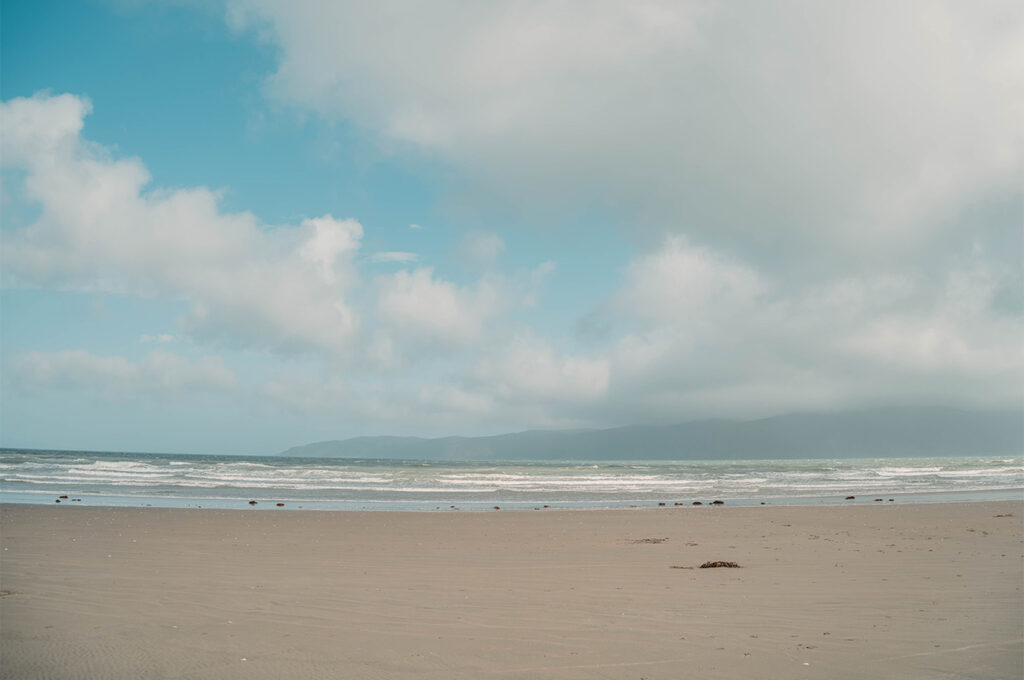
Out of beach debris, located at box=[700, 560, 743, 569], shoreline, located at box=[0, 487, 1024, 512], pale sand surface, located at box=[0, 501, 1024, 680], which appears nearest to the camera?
pale sand surface, located at box=[0, 501, 1024, 680]

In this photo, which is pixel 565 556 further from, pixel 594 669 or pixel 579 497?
pixel 579 497

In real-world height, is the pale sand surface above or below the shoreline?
above

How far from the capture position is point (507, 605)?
747 cm

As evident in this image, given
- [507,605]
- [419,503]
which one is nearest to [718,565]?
[507,605]

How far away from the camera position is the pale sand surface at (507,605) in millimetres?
5309

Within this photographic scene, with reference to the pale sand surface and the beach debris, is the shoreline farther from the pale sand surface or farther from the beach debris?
the beach debris

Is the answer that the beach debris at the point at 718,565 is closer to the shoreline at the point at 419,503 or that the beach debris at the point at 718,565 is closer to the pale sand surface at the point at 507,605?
the pale sand surface at the point at 507,605

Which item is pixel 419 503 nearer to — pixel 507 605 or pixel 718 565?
pixel 718 565

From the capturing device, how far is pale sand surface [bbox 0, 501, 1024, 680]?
531 cm

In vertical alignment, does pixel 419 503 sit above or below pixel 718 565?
below

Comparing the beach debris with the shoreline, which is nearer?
the beach debris

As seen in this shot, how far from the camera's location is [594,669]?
16.9ft

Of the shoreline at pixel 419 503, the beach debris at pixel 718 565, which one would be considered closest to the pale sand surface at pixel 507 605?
the beach debris at pixel 718 565

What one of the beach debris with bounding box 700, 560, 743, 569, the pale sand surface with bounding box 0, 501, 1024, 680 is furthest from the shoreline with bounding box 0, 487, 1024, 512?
the beach debris with bounding box 700, 560, 743, 569
